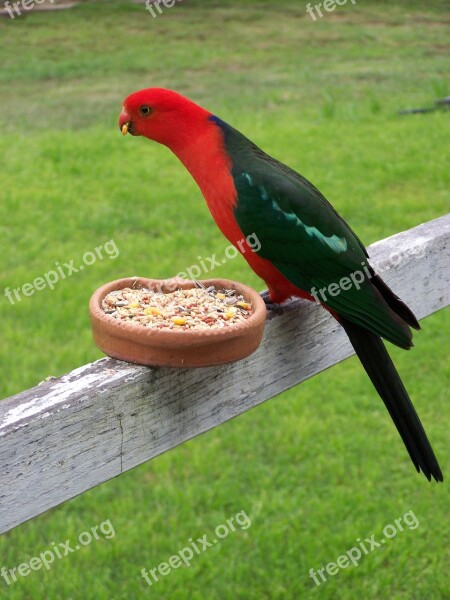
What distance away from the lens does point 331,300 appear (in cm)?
202

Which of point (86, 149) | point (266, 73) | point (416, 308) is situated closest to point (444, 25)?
point (266, 73)

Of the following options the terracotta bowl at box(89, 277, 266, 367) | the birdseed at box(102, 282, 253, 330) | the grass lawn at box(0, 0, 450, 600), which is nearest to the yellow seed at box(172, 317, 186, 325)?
the birdseed at box(102, 282, 253, 330)

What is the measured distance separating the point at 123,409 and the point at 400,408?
63 centimetres

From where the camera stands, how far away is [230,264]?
4934mm

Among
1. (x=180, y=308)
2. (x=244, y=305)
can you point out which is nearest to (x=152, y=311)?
(x=180, y=308)

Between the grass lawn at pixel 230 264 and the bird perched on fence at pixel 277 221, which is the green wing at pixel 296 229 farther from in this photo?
the grass lawn at pixel 230 264

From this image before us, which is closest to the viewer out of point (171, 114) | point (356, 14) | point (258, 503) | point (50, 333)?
point (171, 114)

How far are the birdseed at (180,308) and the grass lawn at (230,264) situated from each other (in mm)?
1244

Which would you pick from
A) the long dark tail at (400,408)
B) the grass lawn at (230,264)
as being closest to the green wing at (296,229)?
the long dark tail at (400,408)

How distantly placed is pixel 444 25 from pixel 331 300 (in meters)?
10.8

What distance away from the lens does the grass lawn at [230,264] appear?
2.98m

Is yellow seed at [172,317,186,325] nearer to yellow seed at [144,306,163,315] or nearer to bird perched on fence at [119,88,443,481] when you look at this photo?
yellow seed at [144,306,163,315]

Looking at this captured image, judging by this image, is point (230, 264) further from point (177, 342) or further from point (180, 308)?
→ point (177, 342)

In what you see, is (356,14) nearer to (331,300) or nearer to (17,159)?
(17,159)
